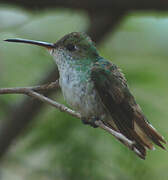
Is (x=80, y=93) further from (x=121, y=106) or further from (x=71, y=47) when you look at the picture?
(x=71, y=47)

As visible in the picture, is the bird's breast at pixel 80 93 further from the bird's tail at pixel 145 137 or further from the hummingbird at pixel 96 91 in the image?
the bird's tail at pixel 145 137

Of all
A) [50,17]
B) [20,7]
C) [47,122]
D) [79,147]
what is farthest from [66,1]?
→ [79,147]

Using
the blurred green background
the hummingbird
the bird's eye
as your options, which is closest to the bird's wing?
the hummingbird

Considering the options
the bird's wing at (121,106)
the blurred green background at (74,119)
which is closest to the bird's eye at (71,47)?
the bird's wing at (121,106)

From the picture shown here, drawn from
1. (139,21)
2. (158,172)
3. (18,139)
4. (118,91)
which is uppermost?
(118,91)

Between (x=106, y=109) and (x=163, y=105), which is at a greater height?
(x=106, y=109)

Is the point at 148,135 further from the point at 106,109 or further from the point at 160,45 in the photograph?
the point at 160,45

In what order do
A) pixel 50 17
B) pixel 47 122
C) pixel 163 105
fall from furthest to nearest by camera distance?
pixel 50 17 → pixel 163 105 → pixel 47 122

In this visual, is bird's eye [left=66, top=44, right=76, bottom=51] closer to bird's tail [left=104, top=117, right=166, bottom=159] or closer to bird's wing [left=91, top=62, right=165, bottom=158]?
bird's wing [left=91, top=62, right=165, bottom=158]
